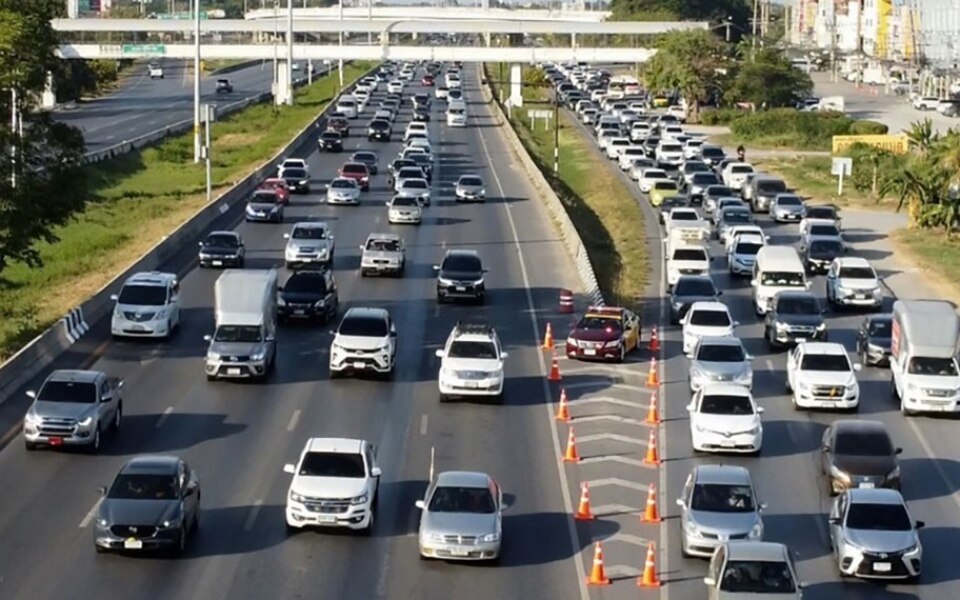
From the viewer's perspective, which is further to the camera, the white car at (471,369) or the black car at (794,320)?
the black car at (794,320)

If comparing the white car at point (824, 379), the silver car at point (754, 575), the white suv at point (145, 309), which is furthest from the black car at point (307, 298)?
the silver car at point (754, 575)

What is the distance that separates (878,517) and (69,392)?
51.1 ft

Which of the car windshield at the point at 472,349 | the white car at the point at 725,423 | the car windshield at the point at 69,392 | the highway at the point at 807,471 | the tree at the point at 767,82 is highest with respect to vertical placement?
the tree at the point at 767,82

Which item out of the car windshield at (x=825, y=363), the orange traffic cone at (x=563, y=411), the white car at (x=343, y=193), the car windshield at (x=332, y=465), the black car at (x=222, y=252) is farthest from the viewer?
the white car at (x=343, y=193)

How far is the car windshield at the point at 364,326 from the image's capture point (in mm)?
42719

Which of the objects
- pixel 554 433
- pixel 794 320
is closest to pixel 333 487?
pixel 554 433

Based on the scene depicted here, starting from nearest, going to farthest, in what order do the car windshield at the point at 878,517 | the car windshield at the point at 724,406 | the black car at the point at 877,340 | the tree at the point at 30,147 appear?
the car windshield at the point at 878,517, the car windshield at the point at 724,406, the tree at the point at 30,147, the black car at the point at 877,340

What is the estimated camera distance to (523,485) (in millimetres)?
A: 33500

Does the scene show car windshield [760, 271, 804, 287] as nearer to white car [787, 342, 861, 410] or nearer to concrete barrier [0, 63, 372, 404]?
white car [787, 342, 861, 410]

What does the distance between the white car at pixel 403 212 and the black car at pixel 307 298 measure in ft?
69.2

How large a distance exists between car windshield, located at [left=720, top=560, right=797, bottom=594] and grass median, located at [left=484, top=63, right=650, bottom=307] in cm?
3045

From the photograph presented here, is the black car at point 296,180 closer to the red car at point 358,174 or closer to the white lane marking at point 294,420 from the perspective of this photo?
the red car at point 358,174

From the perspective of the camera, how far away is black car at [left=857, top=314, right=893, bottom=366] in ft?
153

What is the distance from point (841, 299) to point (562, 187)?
126ft
